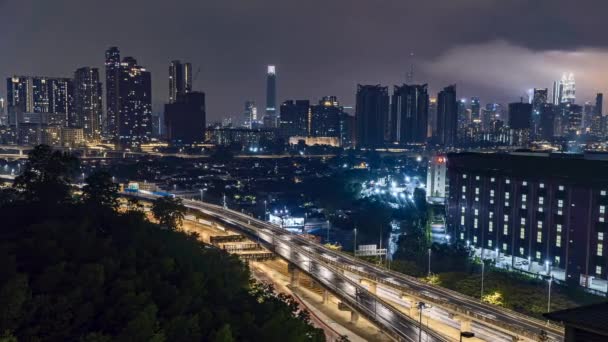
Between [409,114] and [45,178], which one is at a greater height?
[409,114]

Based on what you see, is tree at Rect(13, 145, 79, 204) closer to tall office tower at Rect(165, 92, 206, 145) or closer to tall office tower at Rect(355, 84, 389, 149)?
tall office tower at Rect(355, 84, 389, 149)

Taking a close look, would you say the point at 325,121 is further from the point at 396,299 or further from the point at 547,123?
the point at 396,299

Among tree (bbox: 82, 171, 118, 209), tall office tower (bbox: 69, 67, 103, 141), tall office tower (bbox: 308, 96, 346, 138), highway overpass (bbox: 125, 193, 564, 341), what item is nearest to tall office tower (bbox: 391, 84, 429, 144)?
tall office tower (bbox: 308, 96, 346, 138)

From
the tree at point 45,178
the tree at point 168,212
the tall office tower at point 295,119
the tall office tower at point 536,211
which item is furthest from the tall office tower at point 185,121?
the tree at point 45,178

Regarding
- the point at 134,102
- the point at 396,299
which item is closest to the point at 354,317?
the point at 396,299

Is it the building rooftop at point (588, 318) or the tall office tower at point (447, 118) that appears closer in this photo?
the building rooftop at point (588, 318)

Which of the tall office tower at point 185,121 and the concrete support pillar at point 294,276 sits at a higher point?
the tall office tower at point 185,121

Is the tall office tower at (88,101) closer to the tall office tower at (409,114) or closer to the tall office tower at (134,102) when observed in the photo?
the tall office tower at (134,102)
